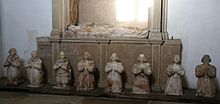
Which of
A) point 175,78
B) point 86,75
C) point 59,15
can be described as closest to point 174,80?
point 175,78

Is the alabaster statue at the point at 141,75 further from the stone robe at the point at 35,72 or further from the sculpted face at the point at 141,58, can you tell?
the stone robe at the point at 35,72

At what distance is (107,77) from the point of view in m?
6.36

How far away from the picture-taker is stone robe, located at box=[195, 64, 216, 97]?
5.95 m

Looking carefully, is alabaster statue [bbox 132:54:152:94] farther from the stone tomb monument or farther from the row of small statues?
the stone tomb monument

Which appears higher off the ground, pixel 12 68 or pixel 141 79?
pixel 12 68

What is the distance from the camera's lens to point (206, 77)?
601 cm

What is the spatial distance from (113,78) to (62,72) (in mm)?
1022

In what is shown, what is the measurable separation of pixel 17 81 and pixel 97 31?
1926 millimetres

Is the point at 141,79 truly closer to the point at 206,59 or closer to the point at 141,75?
the point at 141,75

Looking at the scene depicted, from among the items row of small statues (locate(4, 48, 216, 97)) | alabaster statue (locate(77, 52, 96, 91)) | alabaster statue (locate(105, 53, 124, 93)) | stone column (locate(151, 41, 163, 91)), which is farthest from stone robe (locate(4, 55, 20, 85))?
stone column (locate(151, 41, 163, 91))

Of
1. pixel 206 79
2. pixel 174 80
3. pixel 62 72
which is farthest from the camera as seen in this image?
pixel 62 72

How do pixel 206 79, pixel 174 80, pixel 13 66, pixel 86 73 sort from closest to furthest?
pixel 206 79 < pixel 174 80 < pixel 86 73 < pixel 13 66

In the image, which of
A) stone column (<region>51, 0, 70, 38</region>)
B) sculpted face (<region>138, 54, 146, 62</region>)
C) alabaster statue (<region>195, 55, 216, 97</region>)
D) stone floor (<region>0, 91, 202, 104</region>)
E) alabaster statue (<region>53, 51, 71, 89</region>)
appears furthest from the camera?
stone column (<region>51, 0, 70, 38</region>)

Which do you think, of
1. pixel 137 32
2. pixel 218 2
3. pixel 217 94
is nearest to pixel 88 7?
pixel 137 32
